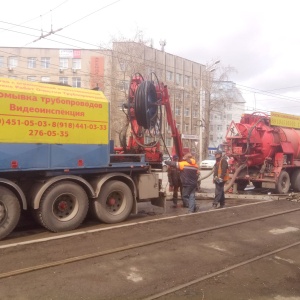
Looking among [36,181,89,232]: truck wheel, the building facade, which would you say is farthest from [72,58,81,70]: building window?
[36,181,89,232]: truck wheel

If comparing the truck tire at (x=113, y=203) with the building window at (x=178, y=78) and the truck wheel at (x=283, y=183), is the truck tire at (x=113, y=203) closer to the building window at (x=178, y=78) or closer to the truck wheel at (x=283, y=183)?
the truck wheel at (x=283, y=183)

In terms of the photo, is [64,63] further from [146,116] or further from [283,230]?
[283,230]

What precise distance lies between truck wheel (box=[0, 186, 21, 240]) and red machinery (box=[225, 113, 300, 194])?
28.4 ft

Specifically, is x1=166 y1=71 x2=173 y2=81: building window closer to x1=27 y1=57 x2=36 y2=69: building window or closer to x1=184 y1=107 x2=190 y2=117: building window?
x1=184 y1=107 x2=190 y2=117: building window

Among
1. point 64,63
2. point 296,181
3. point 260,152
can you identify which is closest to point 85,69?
point 64,63

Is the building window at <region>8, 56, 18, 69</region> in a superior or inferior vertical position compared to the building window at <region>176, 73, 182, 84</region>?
superior

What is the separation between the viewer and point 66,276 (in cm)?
473

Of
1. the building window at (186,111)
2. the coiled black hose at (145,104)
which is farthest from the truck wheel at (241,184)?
the building window at (186,111)

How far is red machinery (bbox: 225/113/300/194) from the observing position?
1361cm

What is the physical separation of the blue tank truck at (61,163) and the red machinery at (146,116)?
1.13 m

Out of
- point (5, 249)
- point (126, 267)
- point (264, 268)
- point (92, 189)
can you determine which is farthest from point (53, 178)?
point (264, 268)

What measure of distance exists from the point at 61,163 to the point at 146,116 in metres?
3.19

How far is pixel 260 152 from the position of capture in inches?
542

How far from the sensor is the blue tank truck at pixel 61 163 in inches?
259
